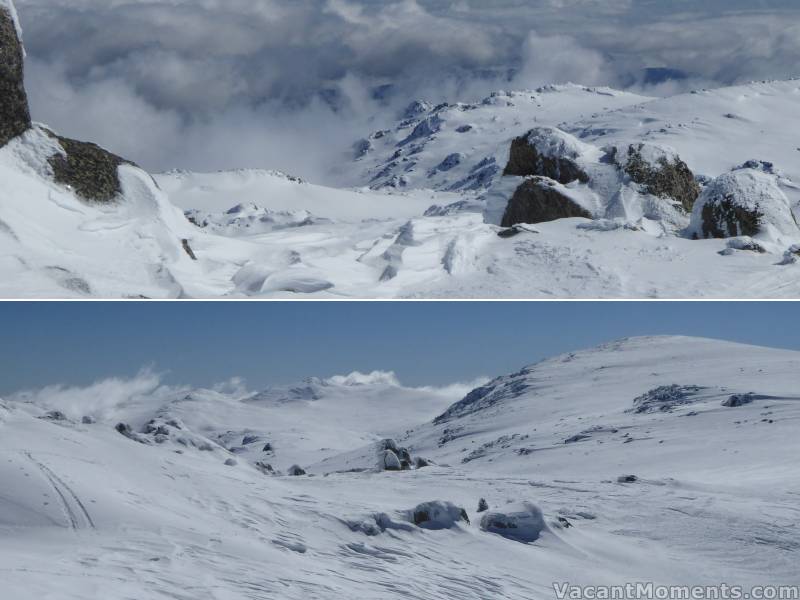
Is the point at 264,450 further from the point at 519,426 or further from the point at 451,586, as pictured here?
the point at 451,586

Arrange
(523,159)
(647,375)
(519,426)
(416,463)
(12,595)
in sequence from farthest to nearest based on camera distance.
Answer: (647,375)
(519,426)
(523,159)
(416,463)
(12,595)

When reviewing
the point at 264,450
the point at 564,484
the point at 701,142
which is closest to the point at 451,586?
the point at 564,484

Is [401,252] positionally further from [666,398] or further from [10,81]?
[666,398]

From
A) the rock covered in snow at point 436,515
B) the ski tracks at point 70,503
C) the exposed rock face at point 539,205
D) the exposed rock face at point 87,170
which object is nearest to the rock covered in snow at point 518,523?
the rock covered in snow at point 436,515

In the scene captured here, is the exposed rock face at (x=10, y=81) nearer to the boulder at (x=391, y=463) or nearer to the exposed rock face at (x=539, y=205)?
the boulder at (x=391, y=463)

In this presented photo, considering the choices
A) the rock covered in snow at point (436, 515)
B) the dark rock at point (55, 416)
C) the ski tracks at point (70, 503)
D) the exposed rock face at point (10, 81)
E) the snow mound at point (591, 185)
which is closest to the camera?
the ski tracks at point (70, 503)

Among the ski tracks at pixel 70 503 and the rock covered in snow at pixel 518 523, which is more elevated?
the ski tracks at pixel 70 503

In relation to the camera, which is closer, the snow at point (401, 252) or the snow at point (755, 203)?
the snow at point (401, 252)

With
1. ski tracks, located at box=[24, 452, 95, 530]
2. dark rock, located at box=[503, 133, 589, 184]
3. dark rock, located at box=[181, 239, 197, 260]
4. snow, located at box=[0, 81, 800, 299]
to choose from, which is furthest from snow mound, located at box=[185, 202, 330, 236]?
ski tracks, located at box=[24, 452, 95, 530]
